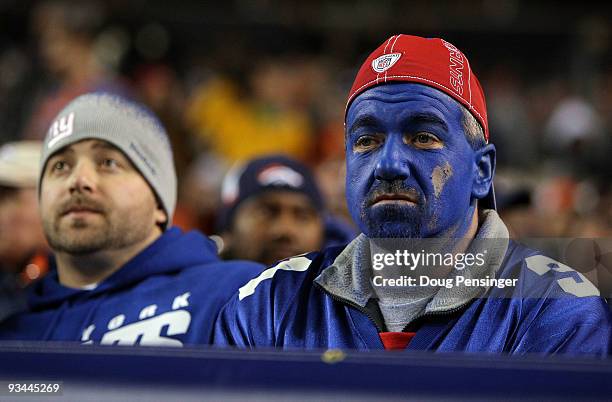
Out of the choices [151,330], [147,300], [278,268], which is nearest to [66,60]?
[147,300]

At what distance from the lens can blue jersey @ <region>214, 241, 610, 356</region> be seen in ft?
7.17

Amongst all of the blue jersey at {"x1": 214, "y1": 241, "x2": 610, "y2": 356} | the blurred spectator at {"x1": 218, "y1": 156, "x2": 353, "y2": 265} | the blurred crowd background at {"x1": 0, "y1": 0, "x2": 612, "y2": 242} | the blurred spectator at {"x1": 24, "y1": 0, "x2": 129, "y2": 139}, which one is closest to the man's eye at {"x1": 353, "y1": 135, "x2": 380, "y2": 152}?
the blue jersey at {"x1": 214, "y1": 241, "x2": 610, "y2": 356}

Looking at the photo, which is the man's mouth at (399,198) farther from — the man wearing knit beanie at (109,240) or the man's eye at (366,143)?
the man wearing knit beanie at (109,240)

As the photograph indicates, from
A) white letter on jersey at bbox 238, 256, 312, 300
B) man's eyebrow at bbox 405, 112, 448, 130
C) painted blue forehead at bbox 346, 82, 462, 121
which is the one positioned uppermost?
painted blue forehead at bbox 346, 82, 462, 121

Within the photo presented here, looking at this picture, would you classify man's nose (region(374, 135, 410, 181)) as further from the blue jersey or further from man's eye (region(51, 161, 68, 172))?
man's eye (region(51, 161, 68, 172))

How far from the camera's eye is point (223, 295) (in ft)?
9.74

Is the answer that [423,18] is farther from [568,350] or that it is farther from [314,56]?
[568,350]

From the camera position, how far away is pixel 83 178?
3256mm

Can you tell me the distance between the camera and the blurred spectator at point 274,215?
423 cm

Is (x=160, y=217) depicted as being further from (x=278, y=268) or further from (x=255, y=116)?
(x=255, y=116)

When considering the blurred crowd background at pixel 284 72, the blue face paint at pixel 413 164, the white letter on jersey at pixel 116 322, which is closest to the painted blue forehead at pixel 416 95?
the blue face paint at pixel 413 164

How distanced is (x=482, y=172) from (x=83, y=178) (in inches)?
55.3

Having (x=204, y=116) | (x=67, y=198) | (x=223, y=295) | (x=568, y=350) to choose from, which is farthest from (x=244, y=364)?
(x=204, y=116)

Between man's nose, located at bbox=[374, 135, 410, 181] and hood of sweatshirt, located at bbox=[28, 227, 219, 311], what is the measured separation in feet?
4.05
